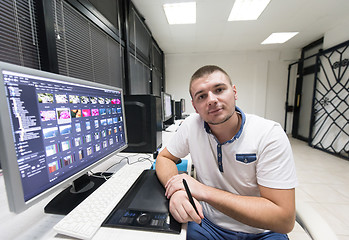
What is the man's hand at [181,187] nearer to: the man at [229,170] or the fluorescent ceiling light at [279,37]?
the man at [229,170]

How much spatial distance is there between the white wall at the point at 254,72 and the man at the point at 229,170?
4.62 m

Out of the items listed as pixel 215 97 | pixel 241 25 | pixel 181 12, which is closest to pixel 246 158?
pixel 215 97

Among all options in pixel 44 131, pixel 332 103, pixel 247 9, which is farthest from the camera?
pixel 332 103

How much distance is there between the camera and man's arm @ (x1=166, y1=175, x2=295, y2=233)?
1.92 feet

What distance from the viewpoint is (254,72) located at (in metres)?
4.97

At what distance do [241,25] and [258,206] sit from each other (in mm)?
3718

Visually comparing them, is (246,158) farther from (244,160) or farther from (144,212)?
(144,212)

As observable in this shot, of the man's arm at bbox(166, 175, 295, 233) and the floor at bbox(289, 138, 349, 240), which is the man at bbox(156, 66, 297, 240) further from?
the floor at bbox(289, 138, 349, 240)

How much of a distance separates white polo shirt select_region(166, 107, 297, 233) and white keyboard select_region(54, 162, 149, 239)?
15.9 inches

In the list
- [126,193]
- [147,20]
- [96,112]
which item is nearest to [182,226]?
[126,193]

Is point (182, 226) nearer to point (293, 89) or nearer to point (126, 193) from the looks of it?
point (126, 193)

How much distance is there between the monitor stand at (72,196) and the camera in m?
0.58

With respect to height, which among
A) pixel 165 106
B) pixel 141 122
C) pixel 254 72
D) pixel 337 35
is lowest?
pixel 141 122

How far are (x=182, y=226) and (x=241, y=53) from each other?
556 centimetres
